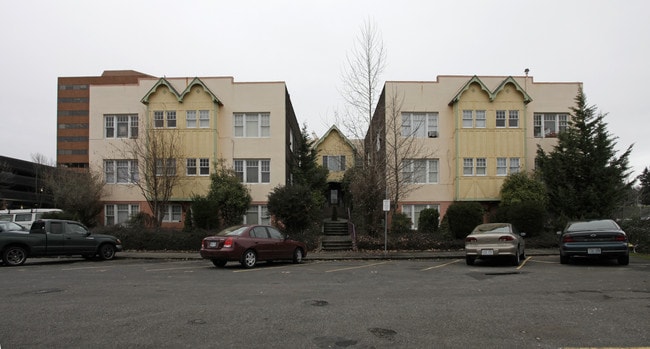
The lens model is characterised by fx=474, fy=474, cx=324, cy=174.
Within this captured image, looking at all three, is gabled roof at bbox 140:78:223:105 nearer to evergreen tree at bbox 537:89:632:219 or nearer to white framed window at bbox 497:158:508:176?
white framed window at bbox 497:158:508:176

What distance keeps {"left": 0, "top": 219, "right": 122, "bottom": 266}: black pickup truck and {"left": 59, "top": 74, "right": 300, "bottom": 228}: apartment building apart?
8.99 meters

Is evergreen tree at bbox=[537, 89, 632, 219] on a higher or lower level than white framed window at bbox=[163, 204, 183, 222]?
higher

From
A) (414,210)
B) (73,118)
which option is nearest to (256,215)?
(414,210)

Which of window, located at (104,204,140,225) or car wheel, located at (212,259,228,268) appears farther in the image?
window, located at (104,204,140,225)

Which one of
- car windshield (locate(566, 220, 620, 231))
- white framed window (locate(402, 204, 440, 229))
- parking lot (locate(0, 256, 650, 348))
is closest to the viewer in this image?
parking lot (locate(0, 256, 650, 348))

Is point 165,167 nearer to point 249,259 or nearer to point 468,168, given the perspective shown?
point 249,259

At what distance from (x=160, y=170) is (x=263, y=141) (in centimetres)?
607

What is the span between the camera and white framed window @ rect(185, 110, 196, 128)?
28.1 m

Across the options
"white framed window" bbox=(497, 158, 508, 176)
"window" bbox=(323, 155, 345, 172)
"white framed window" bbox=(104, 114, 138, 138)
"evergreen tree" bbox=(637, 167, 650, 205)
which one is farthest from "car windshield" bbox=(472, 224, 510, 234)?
"evergreen tree" bbox=(637, 167, 650, 205)

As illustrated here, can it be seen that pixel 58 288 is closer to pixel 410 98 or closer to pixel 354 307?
pixel 354 307

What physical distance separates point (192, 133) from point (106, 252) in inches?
418

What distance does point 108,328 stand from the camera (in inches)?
258

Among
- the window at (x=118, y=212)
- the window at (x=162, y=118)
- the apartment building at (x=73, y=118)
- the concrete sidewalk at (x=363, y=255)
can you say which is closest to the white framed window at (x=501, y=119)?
the concrete sidewalk at (x=363, y=255)

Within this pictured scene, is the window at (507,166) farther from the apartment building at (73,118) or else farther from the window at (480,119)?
the apartment building at (73,118)
